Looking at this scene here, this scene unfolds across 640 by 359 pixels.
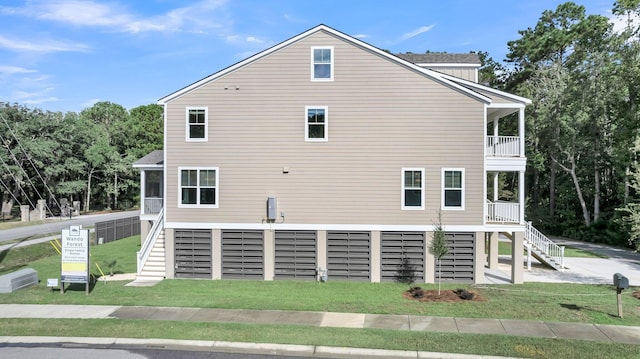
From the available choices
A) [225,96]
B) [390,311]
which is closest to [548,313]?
[390,311]

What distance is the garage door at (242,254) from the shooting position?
17531 millimetres

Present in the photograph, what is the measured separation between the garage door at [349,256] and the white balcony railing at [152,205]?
8359 millimetres

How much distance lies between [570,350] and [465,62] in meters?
16.0

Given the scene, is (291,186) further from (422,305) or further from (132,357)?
(132,357)

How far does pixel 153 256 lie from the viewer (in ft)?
60.1

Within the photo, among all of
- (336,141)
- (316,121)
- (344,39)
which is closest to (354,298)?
(336,141)

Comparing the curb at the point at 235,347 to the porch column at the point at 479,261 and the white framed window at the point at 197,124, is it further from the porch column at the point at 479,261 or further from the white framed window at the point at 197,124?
the white framed window at the point at 197,124

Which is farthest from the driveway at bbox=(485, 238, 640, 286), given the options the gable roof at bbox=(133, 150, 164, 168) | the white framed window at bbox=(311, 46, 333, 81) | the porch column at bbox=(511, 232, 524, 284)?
the gable roof at bbox=(133, 150, 164, 168)

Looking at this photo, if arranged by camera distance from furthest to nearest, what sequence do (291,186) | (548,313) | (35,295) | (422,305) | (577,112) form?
(577,112), (291,186), (35,295), (422,305), (548,313)

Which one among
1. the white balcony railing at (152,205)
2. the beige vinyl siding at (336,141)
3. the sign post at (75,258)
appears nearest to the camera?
the sign post at (75,258)

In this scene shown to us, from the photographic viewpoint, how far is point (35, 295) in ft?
47.0

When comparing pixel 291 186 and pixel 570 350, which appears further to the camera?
pixel 291 186

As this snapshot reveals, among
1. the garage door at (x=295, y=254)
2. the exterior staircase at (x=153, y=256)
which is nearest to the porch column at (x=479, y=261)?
the garage door at (x=295, y=254)

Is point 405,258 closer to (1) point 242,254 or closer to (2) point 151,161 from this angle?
(1) point 242,254
